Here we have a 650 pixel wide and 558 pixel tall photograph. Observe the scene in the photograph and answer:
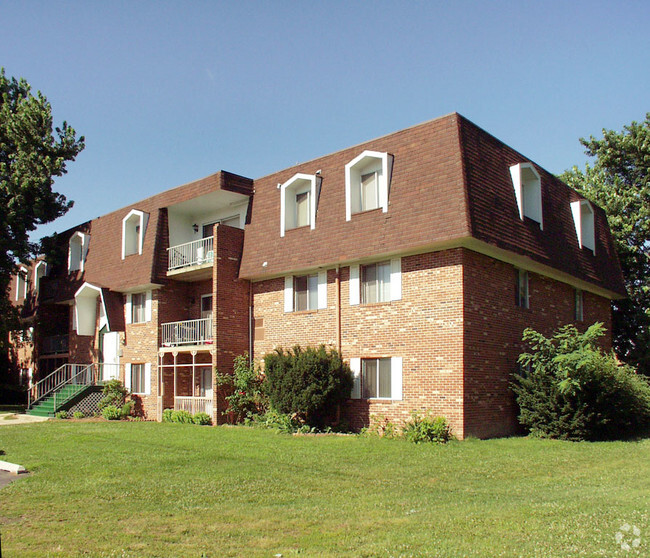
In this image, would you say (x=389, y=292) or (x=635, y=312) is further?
(x=635, y=312)

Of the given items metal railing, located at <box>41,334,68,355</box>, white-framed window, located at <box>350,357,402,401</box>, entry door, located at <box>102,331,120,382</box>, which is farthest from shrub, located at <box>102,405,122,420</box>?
white-framed window, located at <box>350,357,402,401</box>

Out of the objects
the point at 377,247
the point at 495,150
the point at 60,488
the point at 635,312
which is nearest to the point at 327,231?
the point at 377,247

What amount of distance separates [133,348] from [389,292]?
12214 millimetres

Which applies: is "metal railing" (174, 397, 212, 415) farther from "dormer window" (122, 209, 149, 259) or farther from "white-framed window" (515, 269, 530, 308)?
"white-framed window" (515, 269, 530, 308)

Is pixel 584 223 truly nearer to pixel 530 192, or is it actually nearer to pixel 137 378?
pixel 530 192

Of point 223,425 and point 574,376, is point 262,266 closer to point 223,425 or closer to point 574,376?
point 223,425

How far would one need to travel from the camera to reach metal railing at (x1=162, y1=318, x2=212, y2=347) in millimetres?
22920

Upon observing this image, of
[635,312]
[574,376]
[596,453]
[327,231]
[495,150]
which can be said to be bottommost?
[596,453]

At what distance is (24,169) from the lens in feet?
91.9

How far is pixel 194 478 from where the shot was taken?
11.2 m

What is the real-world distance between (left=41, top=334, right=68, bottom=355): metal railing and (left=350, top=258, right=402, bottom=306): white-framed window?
17.8 metres

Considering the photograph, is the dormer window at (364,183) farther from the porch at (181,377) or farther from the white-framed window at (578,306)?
the white-framed window at (578,306)

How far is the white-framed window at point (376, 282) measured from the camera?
18359 millimetres

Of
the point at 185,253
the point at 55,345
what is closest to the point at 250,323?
the point at 185,253
